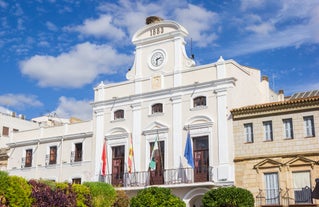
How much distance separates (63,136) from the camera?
37.6 metres

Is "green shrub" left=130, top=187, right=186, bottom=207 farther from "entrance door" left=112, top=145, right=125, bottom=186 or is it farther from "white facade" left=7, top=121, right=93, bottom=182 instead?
"white facade" left=7, top=121, right=93, bottom=182

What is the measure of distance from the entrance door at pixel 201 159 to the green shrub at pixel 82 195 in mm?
6623

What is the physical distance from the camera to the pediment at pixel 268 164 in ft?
92.4

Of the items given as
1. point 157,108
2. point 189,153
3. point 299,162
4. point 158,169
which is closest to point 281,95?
point 157,108

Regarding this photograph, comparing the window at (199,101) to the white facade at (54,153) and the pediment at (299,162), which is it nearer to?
the pediment at (299,162)

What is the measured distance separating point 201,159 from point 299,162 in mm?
6031

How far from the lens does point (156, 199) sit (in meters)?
26.7

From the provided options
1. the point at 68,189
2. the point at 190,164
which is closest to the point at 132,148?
the point at 190,164

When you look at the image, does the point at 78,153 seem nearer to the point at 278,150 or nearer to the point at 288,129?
the point at 278,150

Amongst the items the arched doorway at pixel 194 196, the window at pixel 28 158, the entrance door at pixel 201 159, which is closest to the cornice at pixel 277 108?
the entrance door at pixel 201 159

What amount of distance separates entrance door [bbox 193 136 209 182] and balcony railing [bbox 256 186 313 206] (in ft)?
11.4

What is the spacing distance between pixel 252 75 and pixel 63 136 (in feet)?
47.3

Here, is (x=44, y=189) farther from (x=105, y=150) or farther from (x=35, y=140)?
(x=35, y=140)

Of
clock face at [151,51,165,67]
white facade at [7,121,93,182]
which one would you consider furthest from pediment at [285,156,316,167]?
white facade at [7,121,93,182]
